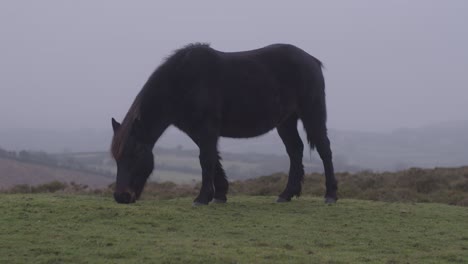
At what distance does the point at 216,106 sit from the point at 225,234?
10.2 feet

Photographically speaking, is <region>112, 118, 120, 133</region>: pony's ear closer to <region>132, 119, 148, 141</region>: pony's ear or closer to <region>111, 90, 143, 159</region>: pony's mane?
<region>111, 90, 143, 159</region>: pony's mane

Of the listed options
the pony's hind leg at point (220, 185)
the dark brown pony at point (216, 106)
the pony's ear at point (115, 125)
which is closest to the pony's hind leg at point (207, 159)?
the dark brown pony at point (216, 106)

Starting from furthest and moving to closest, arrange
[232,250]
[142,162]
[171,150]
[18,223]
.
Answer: [171,150], [142,162], [18,223], [232,250]

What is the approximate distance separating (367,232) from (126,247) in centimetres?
328

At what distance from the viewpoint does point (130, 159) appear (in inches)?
406

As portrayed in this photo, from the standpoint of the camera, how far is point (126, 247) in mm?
6988

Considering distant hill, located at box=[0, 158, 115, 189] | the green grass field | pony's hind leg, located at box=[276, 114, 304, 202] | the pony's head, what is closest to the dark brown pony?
the pony's head

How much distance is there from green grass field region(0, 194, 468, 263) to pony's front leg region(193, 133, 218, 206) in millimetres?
303

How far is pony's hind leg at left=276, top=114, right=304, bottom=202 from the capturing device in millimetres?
12266

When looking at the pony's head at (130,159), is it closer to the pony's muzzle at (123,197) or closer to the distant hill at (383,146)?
the pony's muzzle at (123,197)

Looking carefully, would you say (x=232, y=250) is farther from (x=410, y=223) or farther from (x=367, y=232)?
(x=410, y=223)

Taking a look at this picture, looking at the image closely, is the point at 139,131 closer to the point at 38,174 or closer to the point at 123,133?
the point at 123,133

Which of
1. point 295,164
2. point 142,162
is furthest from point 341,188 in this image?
point 142,162

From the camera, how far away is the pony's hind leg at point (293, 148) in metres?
12.3
